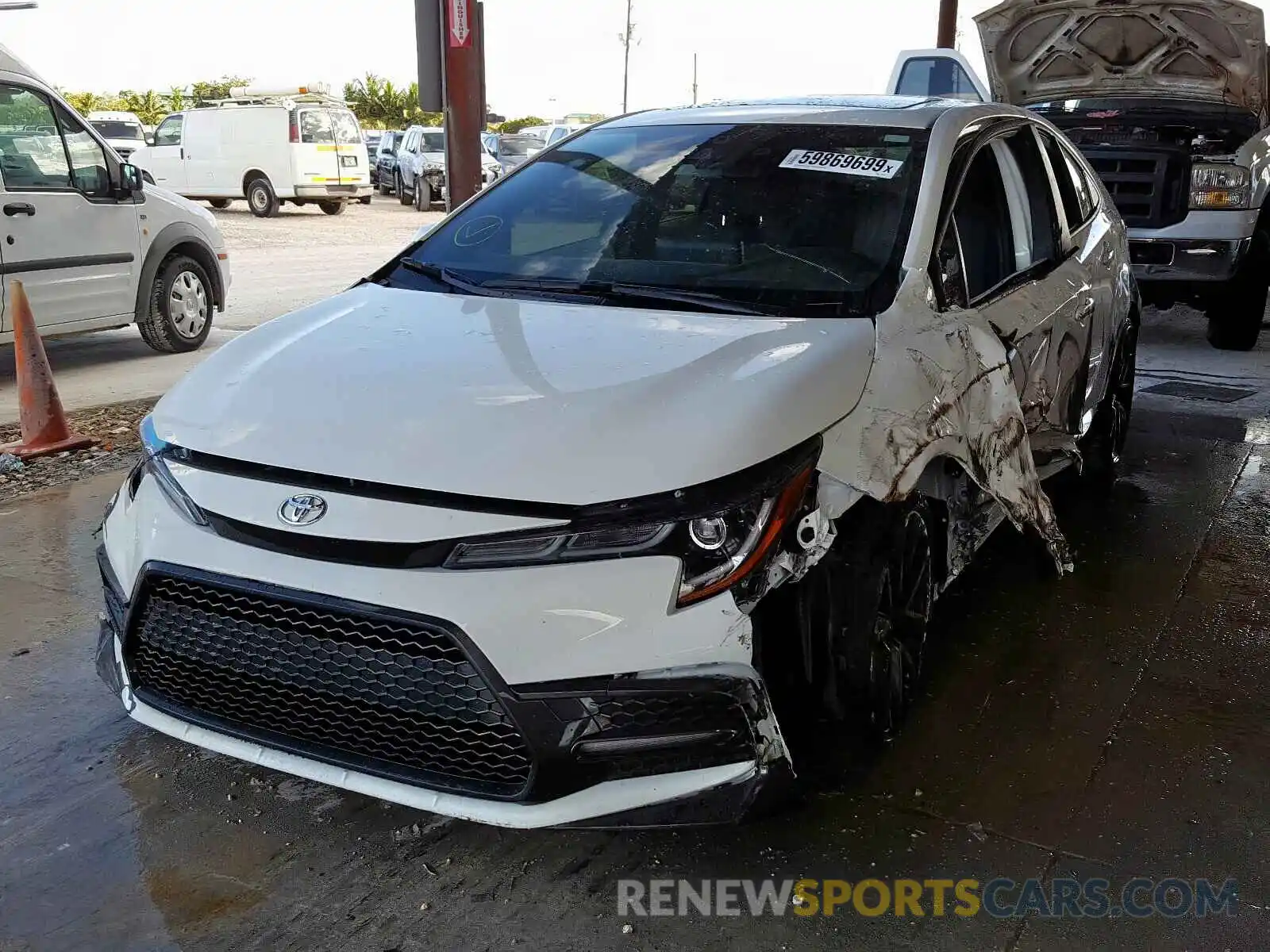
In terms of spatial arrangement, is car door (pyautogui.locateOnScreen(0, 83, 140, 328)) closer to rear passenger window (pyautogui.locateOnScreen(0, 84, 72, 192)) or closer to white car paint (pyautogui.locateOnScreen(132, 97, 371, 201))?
rear passenger window (pyautogui.locateOnScreen(0, 84, 72, 192))

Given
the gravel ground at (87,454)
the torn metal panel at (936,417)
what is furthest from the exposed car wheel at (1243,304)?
the gravel ground at (87,454)

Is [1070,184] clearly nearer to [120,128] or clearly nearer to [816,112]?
[816,112]

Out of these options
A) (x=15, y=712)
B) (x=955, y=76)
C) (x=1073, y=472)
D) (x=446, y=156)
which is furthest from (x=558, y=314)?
(x=955, y=76)

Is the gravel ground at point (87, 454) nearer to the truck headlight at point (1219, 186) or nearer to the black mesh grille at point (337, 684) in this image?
the black mesh grille at point (337, 684)

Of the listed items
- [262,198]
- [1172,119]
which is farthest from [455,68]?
[262,198]

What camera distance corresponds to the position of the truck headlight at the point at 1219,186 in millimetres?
8031

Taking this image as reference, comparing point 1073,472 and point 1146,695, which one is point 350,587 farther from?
point 1073,472

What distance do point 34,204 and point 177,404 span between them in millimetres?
5250

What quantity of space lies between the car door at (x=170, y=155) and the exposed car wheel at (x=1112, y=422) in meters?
20.7

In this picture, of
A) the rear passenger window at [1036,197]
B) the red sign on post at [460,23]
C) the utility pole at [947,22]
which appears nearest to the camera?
the rear passenger window at [1036,197]

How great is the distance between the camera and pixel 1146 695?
342 cm

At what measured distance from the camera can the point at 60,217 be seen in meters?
7.38

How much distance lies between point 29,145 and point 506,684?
6.49m

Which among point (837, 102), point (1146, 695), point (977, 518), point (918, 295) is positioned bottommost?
point (1146, 695)
